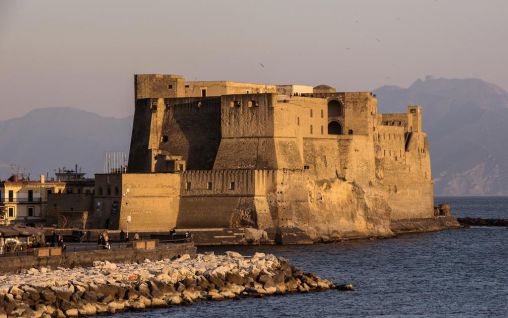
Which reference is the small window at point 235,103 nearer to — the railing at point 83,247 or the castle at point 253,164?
the castle at point 253,164

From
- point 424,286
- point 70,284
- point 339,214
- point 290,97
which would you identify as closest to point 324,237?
point 339,214

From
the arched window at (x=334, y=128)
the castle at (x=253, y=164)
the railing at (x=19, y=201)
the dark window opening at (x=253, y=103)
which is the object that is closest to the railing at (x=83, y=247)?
the castle at (x=253, y=164)

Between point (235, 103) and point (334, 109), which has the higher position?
point (334, 109)

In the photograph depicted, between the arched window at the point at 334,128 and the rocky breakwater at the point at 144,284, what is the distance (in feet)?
107

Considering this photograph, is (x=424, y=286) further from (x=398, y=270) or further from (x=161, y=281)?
(x=161, y=281)

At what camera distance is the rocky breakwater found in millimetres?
46844

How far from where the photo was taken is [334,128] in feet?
306

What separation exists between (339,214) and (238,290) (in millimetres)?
33568

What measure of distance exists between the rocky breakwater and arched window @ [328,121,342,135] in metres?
32.6

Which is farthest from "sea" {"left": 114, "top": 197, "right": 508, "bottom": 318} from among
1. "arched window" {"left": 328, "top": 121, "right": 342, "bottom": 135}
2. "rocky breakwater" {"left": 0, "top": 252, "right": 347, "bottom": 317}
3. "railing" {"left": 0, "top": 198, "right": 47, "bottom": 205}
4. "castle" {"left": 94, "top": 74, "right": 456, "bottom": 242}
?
"railing" {"left": 0, "top": 198, "right": 47, "bottom": 205}

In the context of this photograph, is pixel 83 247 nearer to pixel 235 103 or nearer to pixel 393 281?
pixel 393 281

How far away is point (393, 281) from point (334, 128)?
1215 inches

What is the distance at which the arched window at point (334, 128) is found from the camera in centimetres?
9306

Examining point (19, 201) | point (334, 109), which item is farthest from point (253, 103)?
point (19, 201)
